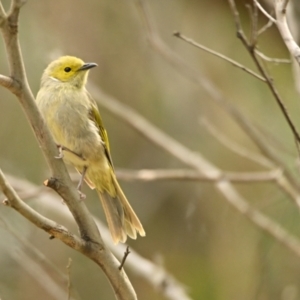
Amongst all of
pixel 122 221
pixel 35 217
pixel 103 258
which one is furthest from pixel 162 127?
pixel 35 217

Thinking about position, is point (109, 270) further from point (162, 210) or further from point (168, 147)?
point (162, 210)

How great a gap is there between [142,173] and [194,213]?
2580mm

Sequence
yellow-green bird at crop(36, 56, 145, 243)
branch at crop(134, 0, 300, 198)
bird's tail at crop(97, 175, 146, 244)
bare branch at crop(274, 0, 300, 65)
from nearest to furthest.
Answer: bare branch at crop(274, 0, 300, 65)
bird's tail at crop(97, 175, 146, 244)
yellow-green bird at crop(36, 56, 145, 243)
branch at crop(134, 0, 300, 198)

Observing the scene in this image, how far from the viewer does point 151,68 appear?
7316 millimetres

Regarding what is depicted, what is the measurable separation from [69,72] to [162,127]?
12.4 feet

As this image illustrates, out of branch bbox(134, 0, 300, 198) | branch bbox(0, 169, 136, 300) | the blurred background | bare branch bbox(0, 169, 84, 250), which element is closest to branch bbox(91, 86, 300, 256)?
branch bbox(134, 0, 300, 198)

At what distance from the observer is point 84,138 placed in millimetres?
3271

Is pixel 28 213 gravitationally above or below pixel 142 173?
below

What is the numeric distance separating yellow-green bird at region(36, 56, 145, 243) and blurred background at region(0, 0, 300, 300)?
2.60 meters

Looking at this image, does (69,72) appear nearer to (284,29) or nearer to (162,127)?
(284,29)

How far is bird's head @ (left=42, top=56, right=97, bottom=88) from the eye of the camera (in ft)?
11.4

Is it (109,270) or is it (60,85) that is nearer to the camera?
(109,270)

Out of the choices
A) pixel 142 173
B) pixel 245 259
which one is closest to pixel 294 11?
pixel 142 173

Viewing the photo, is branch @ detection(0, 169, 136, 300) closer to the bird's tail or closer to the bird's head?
the bird's tail
